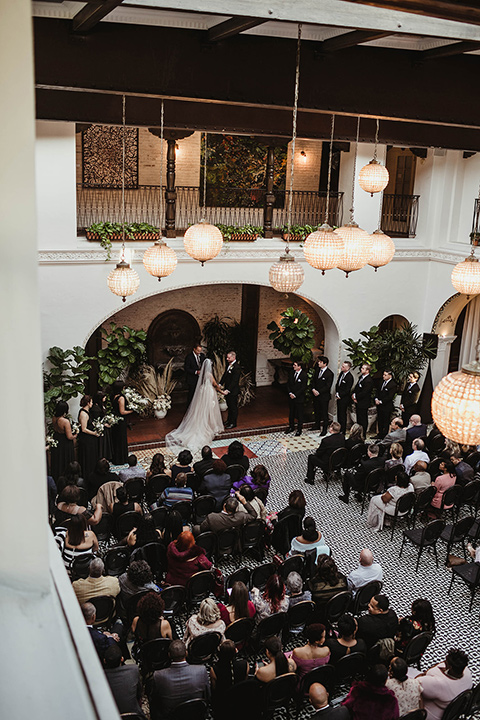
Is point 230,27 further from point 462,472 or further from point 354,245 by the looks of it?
point 462,472

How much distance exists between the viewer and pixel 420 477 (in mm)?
10414

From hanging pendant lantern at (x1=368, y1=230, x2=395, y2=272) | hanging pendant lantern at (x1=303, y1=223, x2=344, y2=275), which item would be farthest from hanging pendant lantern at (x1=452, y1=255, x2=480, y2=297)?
hanging pendant lantern at (x1=303, y1=223, x2=344, y2=275)

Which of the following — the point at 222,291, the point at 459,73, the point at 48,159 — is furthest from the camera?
the point at 222,291

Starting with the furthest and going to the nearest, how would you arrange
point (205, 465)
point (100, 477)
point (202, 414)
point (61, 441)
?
point (202, 414), point (61, 441), point (205, 465), point (100, 477)

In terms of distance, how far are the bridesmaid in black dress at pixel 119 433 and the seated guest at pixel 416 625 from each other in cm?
672

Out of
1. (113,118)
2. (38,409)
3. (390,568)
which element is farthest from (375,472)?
(38,409)

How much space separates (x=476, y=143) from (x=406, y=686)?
31.5ft

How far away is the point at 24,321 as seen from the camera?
4.58 ft

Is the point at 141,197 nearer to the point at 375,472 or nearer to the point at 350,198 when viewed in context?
the point at 350,198

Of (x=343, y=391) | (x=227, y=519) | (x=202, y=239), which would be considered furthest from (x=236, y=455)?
(x=343, y=391)

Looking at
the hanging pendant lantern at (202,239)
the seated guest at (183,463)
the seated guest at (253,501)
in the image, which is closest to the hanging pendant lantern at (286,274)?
the hanging pendant lantern at (202,239)

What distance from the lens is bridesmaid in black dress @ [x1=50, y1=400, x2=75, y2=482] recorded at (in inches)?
436

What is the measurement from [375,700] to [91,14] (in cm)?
548

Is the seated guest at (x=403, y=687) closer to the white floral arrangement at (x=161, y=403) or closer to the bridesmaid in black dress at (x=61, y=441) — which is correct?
the bridesmaid in black dress at (x=61, y=441)
